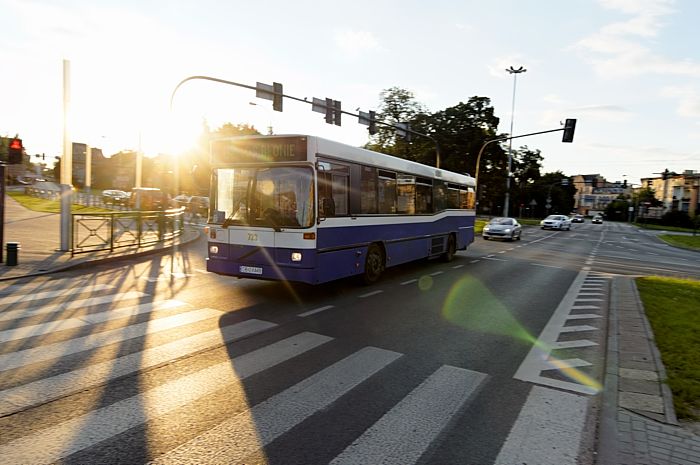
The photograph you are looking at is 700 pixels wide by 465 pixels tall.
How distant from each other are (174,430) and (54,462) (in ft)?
2.71

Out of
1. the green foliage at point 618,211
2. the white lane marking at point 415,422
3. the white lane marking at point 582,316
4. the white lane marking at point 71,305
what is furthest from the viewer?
the green foliage at point 618,211

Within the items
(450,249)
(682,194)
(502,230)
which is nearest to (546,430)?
(450,249)

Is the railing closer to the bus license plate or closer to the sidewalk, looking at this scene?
the sidewalk

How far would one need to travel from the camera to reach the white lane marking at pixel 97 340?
514 cm

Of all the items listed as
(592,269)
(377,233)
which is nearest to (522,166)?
(592,269)

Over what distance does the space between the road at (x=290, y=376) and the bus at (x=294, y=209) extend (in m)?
0.75

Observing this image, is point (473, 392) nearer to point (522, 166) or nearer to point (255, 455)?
point (255, 455)

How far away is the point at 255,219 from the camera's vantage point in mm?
8766

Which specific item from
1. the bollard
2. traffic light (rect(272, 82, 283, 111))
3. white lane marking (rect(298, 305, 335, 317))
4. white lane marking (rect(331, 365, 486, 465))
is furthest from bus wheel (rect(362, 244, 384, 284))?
traffic light (rect(272, 82, 283, 111))

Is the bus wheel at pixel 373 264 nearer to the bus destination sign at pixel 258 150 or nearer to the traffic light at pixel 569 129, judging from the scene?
the bus destination sign at pixel 258 150

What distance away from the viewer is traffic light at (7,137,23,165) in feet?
38.8

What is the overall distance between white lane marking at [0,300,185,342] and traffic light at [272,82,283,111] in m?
13.4

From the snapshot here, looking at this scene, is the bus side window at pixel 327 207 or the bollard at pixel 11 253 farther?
the bollard at pixel 11 253

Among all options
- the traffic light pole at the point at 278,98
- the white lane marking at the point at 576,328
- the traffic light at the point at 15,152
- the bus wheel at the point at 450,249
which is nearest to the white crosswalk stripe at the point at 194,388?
the white lane marking at the point at 576,328
